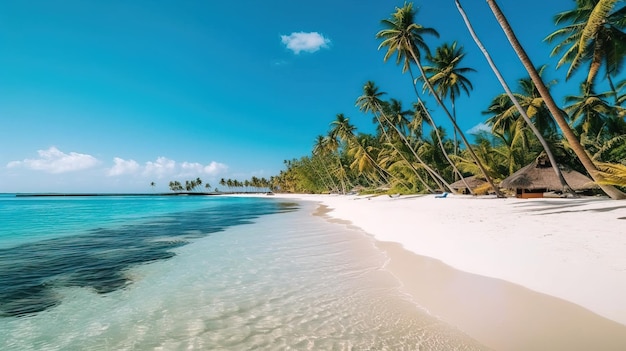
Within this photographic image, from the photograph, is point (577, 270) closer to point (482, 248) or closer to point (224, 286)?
point (482, 248)

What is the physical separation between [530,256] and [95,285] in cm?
873

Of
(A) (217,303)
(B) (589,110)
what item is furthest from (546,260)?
(B) (589,110)

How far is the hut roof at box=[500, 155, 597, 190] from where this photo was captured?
2055 centimetres

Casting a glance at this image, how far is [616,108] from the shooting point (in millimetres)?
21609

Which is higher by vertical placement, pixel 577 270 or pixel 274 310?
pixel 577 270

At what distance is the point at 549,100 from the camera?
990cm

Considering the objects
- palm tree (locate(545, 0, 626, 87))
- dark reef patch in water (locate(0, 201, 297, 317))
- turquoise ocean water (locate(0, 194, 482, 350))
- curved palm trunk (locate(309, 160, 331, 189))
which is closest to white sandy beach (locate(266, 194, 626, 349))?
turquoise ocean water (locate(0, 194, 482, 350))

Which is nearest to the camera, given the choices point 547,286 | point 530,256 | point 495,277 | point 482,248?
point 547,286

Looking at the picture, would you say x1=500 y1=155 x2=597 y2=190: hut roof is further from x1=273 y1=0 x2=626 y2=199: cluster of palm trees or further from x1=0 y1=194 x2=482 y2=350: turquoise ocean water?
x1=0 y1=194 x2=482 y2=350: turquoise ocean water

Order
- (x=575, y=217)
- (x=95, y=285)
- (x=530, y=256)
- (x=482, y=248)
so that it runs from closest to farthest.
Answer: (x=530, y=256) < (x=95, y=285) < (x=482, y=248) < (x=575, y=217)

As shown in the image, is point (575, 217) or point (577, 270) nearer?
point (577, 270)

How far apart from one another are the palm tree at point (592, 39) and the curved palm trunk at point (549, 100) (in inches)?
270

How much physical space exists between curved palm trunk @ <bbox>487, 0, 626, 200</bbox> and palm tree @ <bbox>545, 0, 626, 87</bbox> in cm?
685

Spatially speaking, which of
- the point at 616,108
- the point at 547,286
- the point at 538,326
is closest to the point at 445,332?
the point at 538,326
